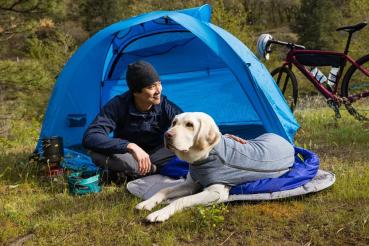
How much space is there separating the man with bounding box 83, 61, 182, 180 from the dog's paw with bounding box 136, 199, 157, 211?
503 millimetres

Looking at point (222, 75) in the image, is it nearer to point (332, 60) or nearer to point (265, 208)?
point (332, 60)

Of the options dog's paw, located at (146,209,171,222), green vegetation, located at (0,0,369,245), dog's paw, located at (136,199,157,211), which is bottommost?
green vegetation, located at (0,0,369,245)

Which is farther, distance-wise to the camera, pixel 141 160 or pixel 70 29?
pixel 70 29

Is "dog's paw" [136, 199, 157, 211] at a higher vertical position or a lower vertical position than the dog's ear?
lower

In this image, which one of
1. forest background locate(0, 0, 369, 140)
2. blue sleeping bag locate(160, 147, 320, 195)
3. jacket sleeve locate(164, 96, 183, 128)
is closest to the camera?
blue sleeping bag locate(160, 147, 320, 195)

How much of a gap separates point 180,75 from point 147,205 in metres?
2.79

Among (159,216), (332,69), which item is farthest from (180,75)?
(159,216)

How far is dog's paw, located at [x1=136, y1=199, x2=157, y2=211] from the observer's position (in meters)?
2.66

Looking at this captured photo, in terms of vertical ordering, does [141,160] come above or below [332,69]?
below

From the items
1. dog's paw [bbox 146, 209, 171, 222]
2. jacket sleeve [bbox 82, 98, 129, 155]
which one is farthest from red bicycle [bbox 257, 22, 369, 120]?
dog's paw [bbox 146, 209, 171, 222]

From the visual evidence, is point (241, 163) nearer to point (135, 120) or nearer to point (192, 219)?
point (192, 219)

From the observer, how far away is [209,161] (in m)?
2.66

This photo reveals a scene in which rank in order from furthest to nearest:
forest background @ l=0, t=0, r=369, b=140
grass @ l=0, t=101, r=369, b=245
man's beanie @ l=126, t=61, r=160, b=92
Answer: forest background @ l=0, t=0, r=369, b=140
man's beanie @ l=126, t=61, r=160, b=92
grass @ l=0, t=101, r=369, b=245

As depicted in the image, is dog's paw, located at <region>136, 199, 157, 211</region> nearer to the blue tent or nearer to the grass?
the grass
